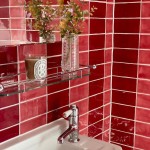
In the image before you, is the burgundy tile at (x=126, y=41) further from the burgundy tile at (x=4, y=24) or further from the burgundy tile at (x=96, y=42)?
the burgundy tile at (x=4, y=24)

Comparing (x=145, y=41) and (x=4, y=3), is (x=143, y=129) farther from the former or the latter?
(x=4, y=3)

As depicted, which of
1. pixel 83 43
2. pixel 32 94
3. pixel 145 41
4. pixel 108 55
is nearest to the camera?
pixel 32 94

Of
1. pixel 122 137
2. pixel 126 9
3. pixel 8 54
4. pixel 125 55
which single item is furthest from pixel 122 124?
pixel 8 54

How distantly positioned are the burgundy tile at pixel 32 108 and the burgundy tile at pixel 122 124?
0.61 metres

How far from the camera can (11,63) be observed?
3.31 ft

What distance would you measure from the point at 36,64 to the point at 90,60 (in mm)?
475

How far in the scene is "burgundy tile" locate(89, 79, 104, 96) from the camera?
1462mm

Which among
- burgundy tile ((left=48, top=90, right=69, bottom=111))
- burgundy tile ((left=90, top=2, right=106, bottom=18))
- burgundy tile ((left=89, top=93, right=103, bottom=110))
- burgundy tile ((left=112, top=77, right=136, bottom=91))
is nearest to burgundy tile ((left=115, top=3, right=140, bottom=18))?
burgundy tile ((left=90, top=2, right=106, bottom=18))

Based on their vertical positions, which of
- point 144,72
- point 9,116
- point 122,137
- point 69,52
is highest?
point 69,52

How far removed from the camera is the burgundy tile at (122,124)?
1582mm

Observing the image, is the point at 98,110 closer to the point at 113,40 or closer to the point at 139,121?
the point at 139,121

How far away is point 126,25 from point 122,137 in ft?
2.16

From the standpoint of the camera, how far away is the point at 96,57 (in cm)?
147

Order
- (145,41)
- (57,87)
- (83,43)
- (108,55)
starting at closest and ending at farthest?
(57,87)
(83,43)
(145,41)
(108,55)
